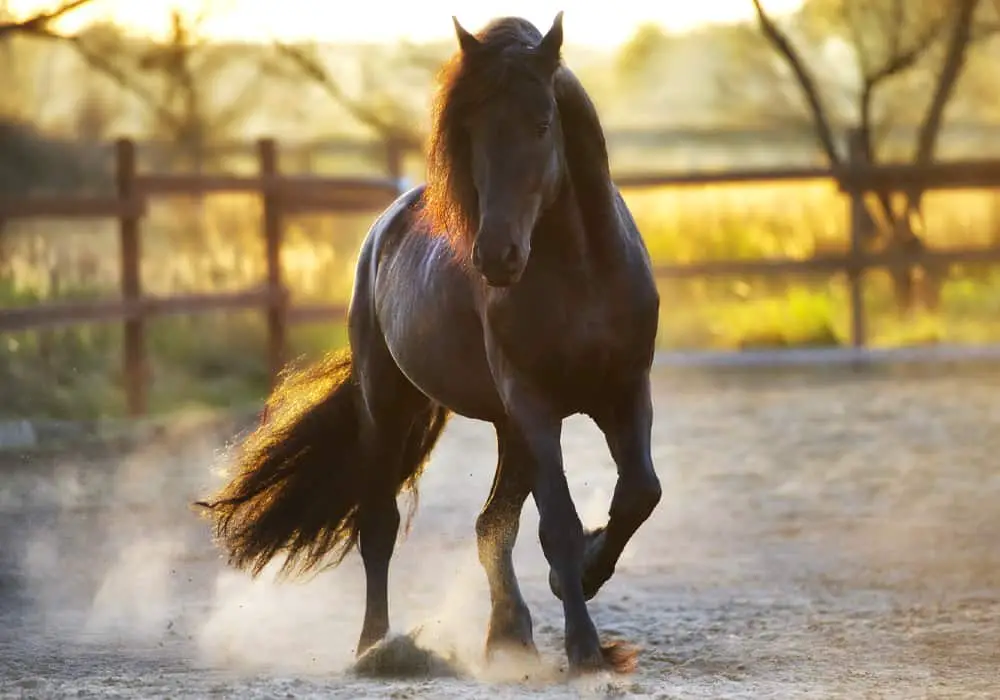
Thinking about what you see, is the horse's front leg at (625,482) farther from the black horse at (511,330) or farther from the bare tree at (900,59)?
the bare tree at (900,59)

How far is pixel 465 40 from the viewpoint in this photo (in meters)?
3.93

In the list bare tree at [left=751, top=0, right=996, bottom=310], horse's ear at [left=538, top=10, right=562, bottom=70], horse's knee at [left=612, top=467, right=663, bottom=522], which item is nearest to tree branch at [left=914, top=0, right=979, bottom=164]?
bare tree at [left=751, top=0, right=996, bottom=310]

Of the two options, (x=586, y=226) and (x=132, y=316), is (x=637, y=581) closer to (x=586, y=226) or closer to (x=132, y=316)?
(x=586, y=226)

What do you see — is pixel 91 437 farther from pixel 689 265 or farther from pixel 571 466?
pixel 689 265

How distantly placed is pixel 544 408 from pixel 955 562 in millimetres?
2301

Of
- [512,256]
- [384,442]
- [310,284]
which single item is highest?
[310,284]

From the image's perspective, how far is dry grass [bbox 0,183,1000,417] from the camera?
35.8 feet

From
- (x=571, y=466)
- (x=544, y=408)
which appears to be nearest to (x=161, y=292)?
(x=571, y=466)

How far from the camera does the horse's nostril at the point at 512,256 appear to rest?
370 centimetres

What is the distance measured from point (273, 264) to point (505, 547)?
7.11m

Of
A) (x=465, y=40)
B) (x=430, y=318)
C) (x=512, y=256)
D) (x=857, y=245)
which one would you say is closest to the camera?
(x=512, y=256)

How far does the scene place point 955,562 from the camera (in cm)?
586

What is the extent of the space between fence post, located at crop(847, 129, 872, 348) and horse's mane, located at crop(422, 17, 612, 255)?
8852 mm

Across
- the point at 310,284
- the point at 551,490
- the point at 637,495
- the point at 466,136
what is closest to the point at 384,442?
the point at 551,490
